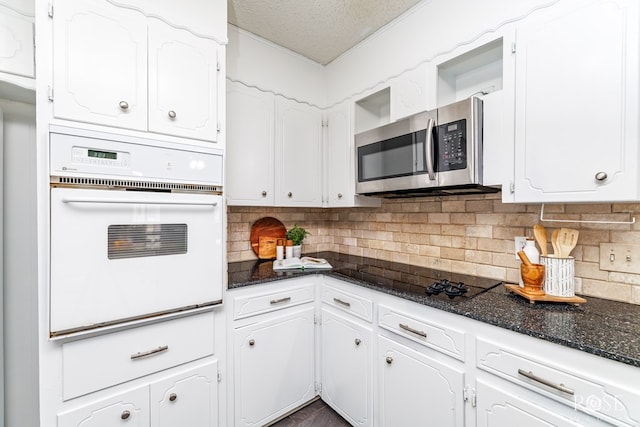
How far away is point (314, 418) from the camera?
1876 millimetres

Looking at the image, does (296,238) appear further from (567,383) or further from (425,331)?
(567,383)

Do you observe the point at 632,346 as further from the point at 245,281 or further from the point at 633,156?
the point at 245,281

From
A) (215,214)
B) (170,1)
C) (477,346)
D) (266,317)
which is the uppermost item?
(170,1)

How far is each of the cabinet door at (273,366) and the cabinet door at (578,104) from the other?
4.95 feet

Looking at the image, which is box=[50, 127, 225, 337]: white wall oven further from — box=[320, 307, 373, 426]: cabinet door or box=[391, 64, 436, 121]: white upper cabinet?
box=[391, 64, 436, 121]: white upper cabinet

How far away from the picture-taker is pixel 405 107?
5.88ft

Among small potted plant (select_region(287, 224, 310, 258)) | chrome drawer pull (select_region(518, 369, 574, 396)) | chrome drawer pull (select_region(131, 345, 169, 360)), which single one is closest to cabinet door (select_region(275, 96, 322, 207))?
small potted plant (select_region(287, 224, 310, 258))

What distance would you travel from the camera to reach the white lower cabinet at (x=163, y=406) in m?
1.22

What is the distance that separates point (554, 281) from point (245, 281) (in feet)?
5.21

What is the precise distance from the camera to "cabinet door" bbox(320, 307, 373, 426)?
5.38 feet

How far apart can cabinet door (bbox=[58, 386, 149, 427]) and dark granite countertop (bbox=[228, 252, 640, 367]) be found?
64cm

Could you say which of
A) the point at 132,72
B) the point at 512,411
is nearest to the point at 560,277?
the point at 512,411

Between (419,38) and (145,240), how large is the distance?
1.93 metres

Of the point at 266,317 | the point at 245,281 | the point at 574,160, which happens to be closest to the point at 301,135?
the point at 245,281
